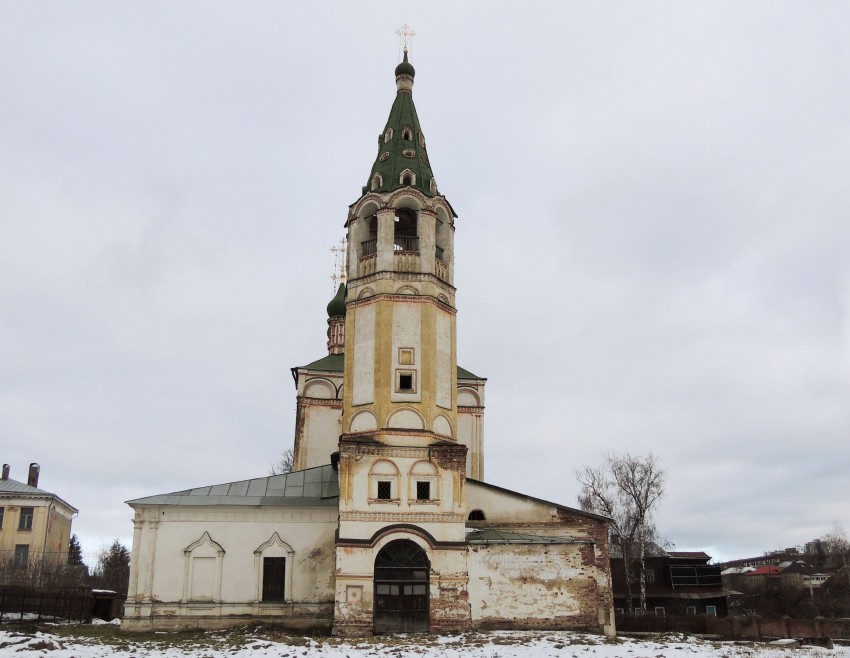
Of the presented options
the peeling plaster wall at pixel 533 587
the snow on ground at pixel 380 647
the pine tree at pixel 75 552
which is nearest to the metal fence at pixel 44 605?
the snow on ground at pixel 380 647

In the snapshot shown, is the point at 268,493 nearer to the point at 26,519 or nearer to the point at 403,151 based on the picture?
the point at 403,151

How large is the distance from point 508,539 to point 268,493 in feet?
30.5

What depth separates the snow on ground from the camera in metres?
19.3

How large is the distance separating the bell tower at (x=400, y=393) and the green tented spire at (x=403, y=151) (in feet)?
0.19

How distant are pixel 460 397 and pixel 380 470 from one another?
13.0 meters

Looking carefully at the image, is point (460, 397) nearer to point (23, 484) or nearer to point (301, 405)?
point (301, 405)

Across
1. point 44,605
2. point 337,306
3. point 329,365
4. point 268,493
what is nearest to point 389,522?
point 268,493

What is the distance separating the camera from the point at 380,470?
1038 inches

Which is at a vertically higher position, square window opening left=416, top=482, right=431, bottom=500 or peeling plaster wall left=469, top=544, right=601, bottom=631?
square window opening left=416, top=482, right=431, bottom=500

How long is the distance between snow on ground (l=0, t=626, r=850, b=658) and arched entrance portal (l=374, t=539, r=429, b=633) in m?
1.21

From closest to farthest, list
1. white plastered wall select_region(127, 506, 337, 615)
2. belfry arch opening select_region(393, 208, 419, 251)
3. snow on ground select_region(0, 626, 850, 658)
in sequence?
snow on ground select_region(0, 626, 850, 658), white plastered wall select_region(127, 506, 337, 615), belfry arch opening select_region(393, 208, 419, 251)

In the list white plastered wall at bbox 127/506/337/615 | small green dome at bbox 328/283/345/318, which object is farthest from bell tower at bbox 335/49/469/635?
small green dome at bbox 328/283/345/318

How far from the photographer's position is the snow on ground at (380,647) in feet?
63.4

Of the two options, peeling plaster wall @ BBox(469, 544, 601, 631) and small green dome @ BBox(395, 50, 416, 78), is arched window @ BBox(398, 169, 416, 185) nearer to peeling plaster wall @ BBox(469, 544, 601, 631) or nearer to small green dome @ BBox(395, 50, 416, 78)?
small green dome @ BBox(395, 50, 416, 78)
